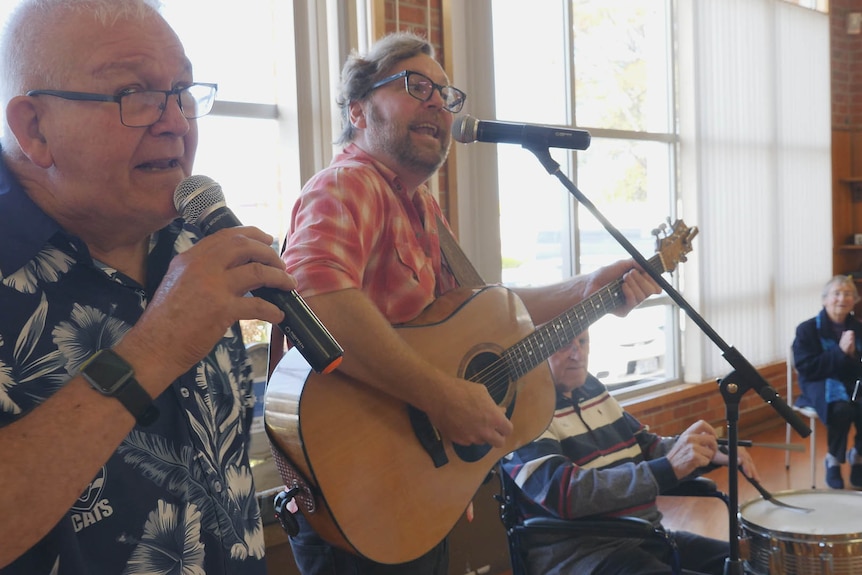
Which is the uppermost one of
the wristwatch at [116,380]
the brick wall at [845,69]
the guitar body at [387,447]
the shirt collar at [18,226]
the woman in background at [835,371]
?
the brick wall at [845,69]

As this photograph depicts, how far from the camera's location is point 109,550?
103 cm

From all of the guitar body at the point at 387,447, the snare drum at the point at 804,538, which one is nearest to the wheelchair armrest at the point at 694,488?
the snare drum at the point at 804,538

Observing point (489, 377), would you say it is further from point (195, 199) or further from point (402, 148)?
point (195, 199)

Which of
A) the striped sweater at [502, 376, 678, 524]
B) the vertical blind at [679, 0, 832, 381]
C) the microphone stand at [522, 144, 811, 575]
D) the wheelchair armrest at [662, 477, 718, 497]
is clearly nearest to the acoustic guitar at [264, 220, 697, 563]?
the striped sweater at [502, 376, 678, 524]

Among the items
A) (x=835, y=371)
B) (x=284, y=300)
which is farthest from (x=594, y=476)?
(x=835, y=371)

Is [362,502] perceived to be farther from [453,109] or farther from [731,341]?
[731,341]

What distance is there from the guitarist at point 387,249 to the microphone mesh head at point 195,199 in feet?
2.26

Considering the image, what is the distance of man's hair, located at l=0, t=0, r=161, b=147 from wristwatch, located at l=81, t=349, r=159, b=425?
348 millimetres

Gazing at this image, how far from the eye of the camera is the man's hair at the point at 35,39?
102 cm

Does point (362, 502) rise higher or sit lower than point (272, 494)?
higher

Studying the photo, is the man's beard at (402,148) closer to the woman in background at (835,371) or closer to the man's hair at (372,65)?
the man's hair at (372,65)

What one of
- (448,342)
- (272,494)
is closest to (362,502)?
(448,342)

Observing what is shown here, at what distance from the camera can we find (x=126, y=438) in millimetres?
1065

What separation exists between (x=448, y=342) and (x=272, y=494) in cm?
119
